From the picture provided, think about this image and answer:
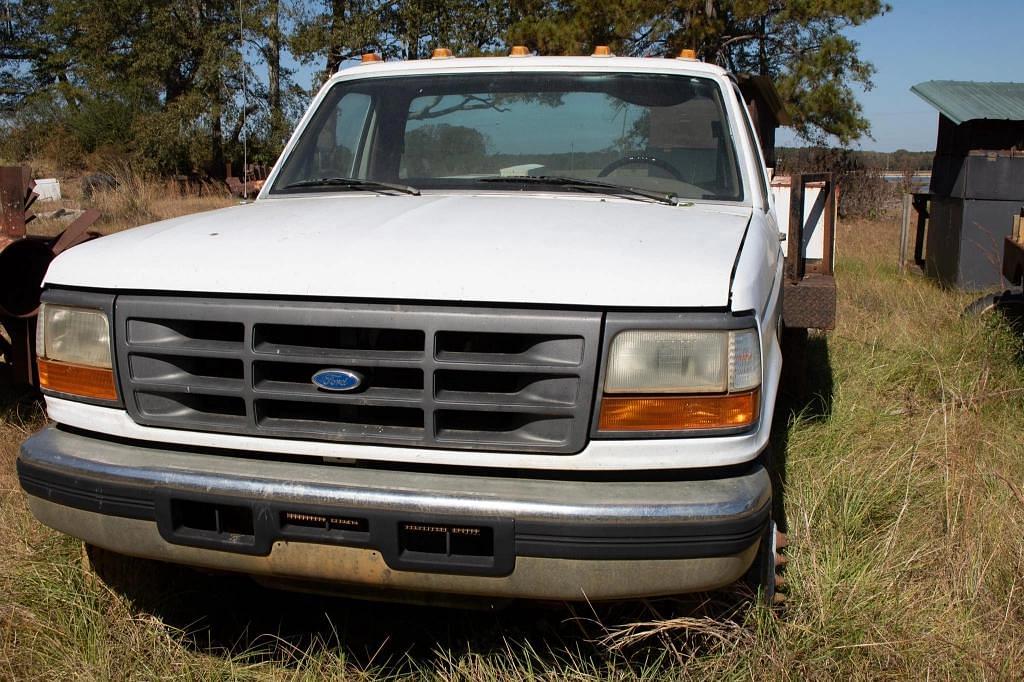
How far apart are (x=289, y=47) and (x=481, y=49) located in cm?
651

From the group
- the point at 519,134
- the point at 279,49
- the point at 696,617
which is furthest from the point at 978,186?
the point at 279,49

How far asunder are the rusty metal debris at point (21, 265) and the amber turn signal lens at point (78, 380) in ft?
6.53

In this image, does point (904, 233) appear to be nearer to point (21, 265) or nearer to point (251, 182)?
point (251, 182)

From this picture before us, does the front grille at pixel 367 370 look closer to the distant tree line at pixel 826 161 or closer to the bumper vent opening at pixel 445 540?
the bumper vent opening at pixel 445 540

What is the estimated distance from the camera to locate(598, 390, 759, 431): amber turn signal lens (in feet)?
6.97

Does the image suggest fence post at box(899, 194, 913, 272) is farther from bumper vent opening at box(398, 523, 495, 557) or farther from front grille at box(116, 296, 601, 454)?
bumper vent opening at box(398, 523, 495, 557)

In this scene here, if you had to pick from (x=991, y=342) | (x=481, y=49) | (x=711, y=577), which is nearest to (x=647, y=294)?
(x=711, y=577)

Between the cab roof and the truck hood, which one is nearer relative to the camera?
the truck hood

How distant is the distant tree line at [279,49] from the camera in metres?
20.7

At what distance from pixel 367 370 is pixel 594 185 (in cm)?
131

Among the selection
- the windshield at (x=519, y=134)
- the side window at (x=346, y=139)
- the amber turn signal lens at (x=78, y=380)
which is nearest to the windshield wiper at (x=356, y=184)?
the windshield at (x=519, y=134)

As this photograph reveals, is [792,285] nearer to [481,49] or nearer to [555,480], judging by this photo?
[555,480]

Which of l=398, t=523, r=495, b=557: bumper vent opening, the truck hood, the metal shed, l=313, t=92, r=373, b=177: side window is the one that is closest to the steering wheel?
the truck hood

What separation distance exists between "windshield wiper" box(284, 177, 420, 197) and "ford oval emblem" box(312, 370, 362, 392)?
1.20m
